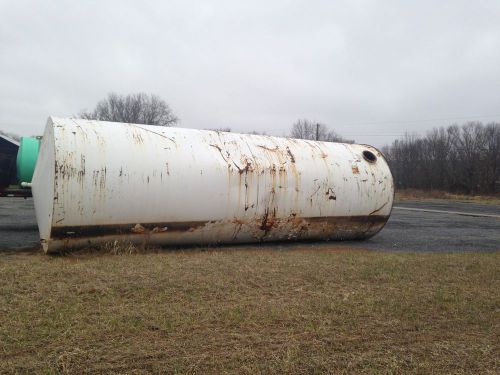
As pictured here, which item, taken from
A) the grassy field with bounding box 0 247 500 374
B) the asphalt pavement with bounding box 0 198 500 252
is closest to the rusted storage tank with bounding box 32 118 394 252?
the asphalt pavement with bounding box 0 198 500 252

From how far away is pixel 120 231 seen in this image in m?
6.34

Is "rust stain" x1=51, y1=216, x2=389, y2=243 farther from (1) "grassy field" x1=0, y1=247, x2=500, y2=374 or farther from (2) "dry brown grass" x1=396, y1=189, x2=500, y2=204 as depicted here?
(2) "dry brown grass" x1=396, y1=189, x2=500, y2=204

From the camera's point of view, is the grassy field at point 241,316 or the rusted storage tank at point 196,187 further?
the rusted storage tank at point 196,187

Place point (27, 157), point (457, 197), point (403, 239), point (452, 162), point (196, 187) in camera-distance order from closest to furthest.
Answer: point (196, 187) → point (27, 157) → point (403, 239) → point (457, 197) → point (452, 162)

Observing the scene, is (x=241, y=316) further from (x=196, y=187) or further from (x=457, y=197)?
(x=457, y=197)

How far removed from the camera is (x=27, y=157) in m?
9.38

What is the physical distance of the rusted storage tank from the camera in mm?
6105

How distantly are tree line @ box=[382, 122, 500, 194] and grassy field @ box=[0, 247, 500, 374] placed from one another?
53607 mm

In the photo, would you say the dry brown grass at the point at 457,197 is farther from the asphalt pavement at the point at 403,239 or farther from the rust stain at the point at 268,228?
the rust stain at the point at 268,228

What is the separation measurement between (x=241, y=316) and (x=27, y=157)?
25.4 ft

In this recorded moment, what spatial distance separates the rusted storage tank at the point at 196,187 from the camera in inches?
240

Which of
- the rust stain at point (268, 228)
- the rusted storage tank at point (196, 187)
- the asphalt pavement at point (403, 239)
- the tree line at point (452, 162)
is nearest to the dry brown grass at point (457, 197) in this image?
the tree line at point (452, 162)

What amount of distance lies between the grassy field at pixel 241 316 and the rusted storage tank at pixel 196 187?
66cm

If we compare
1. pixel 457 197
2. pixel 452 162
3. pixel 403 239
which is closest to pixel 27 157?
pixel 403 239
